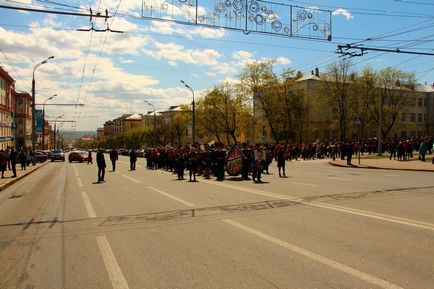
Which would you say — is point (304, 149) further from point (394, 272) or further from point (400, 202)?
point (394, 272)

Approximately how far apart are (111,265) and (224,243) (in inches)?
80.4

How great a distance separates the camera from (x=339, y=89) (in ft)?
220

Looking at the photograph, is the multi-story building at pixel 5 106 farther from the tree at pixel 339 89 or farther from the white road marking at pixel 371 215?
the white road marking at pixel 371 215

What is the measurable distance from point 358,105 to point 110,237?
66.3 m

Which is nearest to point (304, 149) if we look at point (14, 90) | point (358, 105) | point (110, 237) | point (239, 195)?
point (358, 105)

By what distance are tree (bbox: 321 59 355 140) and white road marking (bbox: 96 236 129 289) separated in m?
62.5

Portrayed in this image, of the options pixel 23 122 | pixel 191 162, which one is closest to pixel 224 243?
pixel 191 162

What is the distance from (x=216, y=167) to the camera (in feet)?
76.6

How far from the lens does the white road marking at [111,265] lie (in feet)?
19.0

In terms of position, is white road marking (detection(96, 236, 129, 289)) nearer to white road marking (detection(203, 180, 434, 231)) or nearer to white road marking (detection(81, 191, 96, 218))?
white road marking (detection(81, 191, 96, 218))

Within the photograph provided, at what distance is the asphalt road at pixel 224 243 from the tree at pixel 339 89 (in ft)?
180

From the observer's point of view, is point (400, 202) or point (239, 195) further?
point (239, 195)

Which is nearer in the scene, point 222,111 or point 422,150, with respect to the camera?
point 422,150

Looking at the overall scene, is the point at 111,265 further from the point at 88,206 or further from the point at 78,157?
the point at 78,157
